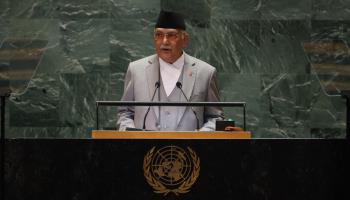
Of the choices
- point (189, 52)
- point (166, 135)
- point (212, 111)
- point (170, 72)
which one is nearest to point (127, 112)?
point (170, 72)

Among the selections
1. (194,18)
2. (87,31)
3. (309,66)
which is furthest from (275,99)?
(87,31)

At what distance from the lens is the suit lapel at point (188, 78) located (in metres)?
6.34

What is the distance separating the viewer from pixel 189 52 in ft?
27.8

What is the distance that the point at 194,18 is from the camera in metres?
8.47

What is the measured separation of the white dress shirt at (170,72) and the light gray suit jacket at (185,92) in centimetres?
4

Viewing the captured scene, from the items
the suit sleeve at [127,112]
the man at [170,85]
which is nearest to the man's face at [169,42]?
the man at [170,85]

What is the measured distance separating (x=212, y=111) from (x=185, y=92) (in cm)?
30

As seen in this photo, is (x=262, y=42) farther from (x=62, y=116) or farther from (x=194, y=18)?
(x=62, y=116)

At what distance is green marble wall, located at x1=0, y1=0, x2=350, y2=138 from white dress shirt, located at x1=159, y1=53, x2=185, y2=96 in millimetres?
1896
